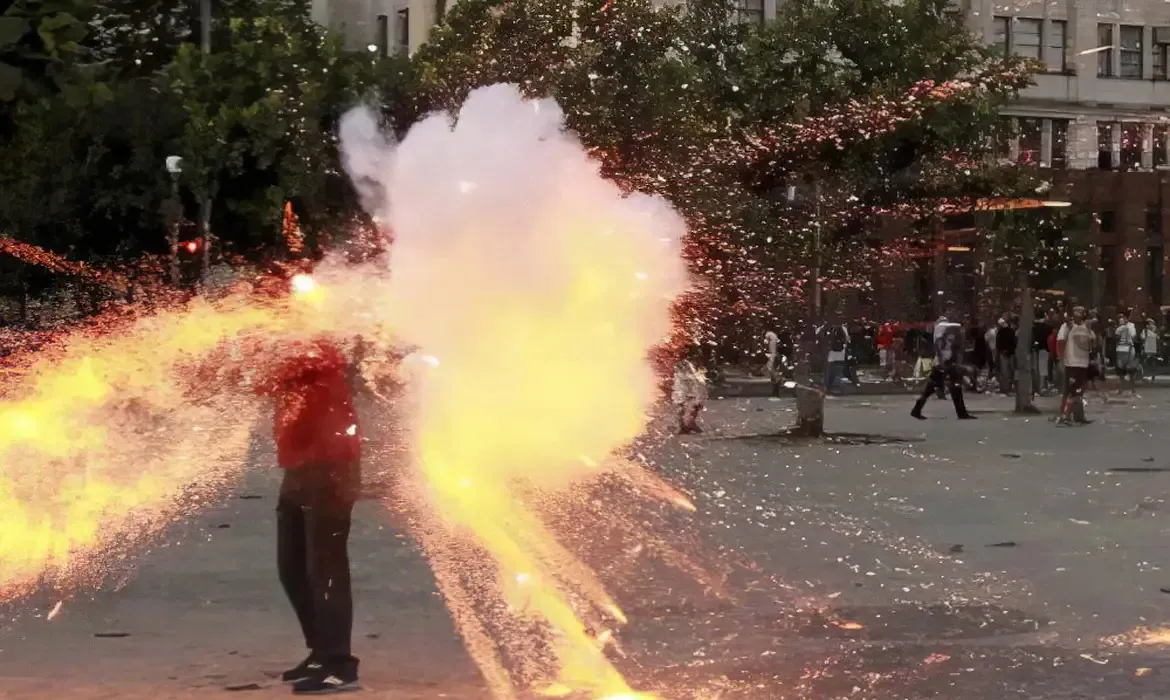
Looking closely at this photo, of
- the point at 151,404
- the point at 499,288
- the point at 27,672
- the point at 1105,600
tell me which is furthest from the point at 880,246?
the point at 27,672

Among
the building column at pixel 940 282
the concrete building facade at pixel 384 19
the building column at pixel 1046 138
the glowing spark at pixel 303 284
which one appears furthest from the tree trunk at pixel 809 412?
the building column at pixel 1046 138

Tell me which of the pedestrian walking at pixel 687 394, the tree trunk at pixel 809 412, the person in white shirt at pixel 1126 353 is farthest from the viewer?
the person in white shirt at pixel 1126 353

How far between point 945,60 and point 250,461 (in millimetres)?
19469

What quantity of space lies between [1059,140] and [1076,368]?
31.6m

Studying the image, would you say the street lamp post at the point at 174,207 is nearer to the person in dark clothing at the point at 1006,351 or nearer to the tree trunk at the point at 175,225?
the tree trunk at the point at 175,225

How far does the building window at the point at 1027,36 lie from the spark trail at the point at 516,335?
119ft

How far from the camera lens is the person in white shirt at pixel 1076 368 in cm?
2103

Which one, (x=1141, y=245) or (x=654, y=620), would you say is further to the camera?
(x=1141, y=245)

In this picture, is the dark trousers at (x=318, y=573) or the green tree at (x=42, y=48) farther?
the green tree at (x=42, y=48)

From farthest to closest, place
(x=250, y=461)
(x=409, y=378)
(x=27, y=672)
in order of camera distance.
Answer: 1. (x=250, y=461)
2. (x=409, y=378)
3. (x=27, y=672)

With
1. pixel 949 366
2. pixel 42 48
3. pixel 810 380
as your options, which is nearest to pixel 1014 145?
pixel 949 366

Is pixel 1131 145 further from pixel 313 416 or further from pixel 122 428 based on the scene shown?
pixel 313 416

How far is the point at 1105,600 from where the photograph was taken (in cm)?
813

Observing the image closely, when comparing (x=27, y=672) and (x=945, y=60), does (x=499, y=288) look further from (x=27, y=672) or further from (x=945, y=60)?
(x=945, y=60)
